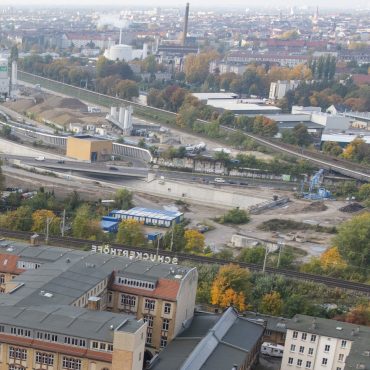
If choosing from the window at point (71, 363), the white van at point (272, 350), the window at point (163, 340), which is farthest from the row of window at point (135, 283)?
the window at point (71, 363)

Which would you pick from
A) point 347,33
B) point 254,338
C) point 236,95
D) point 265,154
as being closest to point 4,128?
point 265,154

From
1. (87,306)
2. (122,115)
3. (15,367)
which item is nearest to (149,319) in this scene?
(87,306)

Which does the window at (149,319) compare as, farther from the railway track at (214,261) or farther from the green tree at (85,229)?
the green tree at (85,229)

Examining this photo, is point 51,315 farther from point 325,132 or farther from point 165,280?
point 325,132

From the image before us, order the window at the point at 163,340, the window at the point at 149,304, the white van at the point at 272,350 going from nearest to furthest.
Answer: the window at the point at 163,340 → the window at the point at 149,304 → the white van at the point at 272,350

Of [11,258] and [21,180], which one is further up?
[11,258]

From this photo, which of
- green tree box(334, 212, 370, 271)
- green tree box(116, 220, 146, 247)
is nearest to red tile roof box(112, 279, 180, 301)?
green tree box(116, 220, 146, 247)

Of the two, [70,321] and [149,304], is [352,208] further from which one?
[70,321]
